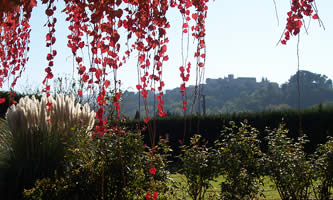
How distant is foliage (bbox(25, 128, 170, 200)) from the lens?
Answer: 11.9 feet

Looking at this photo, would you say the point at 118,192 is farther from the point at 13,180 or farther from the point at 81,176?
the point at 13,180

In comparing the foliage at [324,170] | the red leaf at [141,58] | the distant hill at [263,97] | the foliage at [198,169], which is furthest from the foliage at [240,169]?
the distant hill at [263,97]

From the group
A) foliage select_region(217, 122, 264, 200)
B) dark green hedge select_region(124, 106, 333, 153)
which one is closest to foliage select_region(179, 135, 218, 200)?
foliage select_region(217, 122, 264, 200)

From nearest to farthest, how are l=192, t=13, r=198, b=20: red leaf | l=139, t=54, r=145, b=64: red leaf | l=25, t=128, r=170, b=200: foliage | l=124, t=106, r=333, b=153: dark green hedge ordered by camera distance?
l=139, t=54, r=145, b=64: red leaf, l=192, t=13, r=198, b=20: red leaf, l=25, t=128, r=170, b=200: foliage, l=124, t=106, r=333, b=153: dark green hedge

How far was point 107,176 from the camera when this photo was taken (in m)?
3.75

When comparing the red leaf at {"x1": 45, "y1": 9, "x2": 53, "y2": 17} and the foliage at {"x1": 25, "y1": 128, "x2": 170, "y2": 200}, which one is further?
the foliage at {"x1": 25, "y1": 128, "x2": 170, "y2": 200}

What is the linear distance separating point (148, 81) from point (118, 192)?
1315 mm

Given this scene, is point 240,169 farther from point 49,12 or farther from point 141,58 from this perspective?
point 49,12

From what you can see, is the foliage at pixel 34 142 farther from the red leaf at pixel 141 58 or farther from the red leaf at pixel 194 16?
the red leaf at pixel 194 16

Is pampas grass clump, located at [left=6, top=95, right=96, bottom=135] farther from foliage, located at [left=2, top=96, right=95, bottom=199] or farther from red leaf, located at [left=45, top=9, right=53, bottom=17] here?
red leaf, located at [left=45, top=9, right=53, bottom=17]

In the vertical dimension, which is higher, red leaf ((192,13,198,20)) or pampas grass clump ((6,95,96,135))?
red leaf ((192,13,198,20))

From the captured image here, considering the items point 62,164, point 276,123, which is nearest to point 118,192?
point 62,164

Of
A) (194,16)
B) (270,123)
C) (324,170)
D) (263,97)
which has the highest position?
(194,16)

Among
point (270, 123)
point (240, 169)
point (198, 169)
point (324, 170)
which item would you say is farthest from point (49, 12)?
point (270, 123)
